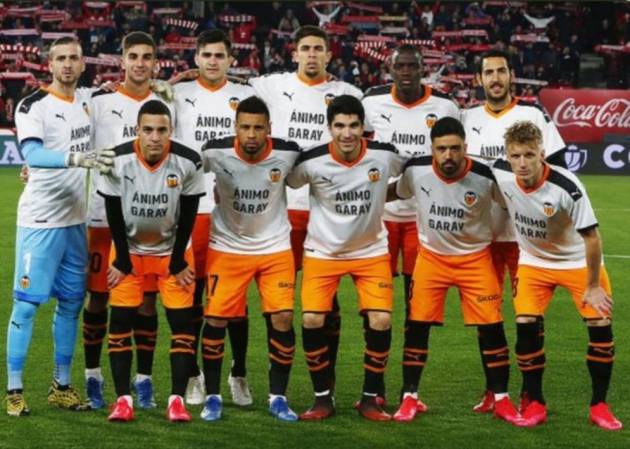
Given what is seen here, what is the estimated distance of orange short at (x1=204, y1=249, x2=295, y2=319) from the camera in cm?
805

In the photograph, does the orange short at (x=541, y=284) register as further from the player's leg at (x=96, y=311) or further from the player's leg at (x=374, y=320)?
the player's leg at (x=96, y=311)

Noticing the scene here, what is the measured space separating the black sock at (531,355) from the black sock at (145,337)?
7.34 ft

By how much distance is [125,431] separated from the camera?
7699 millimetres

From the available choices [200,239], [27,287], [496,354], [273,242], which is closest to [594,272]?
[496,354]

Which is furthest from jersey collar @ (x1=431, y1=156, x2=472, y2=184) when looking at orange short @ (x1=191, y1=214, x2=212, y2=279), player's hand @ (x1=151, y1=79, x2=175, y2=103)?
player's hand @ (x1=151, y1=79, x2=175, y2=103)

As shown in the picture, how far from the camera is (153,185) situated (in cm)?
788

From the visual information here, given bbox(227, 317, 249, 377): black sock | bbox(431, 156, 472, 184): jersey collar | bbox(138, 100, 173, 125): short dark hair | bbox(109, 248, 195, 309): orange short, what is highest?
bbox(138, 100, 173, 125): short dark hair

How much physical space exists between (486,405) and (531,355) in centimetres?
53

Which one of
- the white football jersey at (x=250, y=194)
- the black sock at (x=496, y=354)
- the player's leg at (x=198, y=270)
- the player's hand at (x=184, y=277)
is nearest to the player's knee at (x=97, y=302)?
the player's leg at (x=198, y=270)

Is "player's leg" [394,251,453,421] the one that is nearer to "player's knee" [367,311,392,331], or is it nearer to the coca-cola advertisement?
"player's knee" [367,311,392,331]

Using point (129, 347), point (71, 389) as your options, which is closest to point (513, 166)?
point (129, 347)

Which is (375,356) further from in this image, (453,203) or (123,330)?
(123,330)

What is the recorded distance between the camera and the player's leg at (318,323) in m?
8.06

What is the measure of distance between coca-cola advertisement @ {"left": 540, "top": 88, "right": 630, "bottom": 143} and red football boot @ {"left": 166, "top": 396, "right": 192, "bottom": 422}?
64.8 ft
